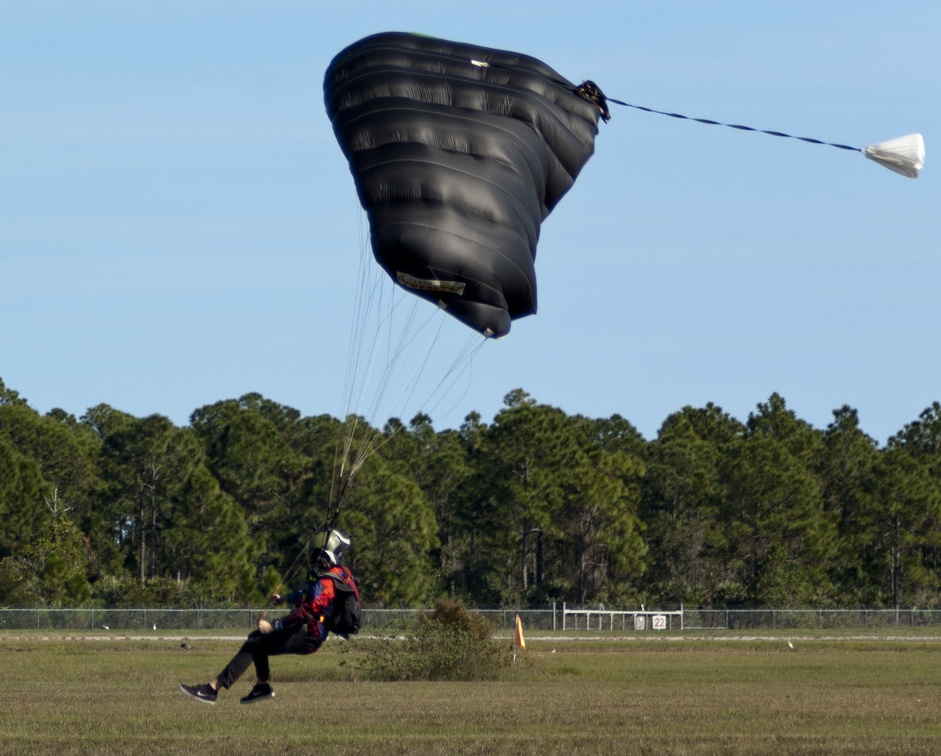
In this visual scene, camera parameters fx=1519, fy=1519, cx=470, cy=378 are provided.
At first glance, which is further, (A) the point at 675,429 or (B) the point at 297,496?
(A) the point at 675,429

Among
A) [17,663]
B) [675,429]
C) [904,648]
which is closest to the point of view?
[17,663]

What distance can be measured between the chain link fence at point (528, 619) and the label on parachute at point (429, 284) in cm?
3614

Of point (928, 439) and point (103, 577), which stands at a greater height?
point (928, 439)

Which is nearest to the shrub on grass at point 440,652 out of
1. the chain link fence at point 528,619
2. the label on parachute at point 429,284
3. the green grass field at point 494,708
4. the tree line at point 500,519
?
the green grass field at point 494,708

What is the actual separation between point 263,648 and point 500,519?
63.1 meters

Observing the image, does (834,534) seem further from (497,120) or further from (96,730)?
(497,120)

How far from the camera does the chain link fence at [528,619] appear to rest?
54.3 metres

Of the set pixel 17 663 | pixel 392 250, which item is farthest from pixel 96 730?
pixel 17 663

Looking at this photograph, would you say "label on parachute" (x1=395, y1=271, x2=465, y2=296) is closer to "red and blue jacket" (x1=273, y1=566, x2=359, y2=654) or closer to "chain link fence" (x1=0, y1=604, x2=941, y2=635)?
"red and blue jacket" (x1=273, y1=566, x2=359, y2=654)

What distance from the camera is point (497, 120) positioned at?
14664 millimetres

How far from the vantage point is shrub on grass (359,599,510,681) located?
3294cm

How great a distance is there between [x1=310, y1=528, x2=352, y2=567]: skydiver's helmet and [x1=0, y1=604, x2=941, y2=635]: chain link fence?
118ft

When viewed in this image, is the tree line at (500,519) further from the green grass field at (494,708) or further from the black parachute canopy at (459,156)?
the black parachute canopy at (459,156)

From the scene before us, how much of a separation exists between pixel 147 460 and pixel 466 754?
2423 inches
